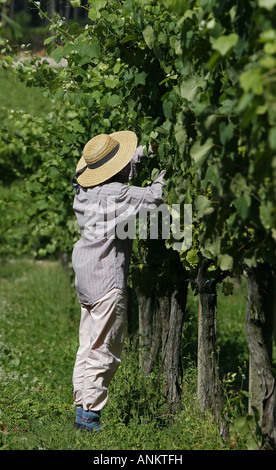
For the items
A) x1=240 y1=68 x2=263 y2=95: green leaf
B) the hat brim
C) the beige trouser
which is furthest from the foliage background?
the beige trouser

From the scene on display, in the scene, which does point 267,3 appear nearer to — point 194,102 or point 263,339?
point 194,102

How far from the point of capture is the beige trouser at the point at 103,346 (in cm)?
436

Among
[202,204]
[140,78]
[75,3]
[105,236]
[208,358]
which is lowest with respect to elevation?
[208,358]

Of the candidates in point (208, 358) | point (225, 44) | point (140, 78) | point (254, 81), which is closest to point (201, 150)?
point (225, 44)

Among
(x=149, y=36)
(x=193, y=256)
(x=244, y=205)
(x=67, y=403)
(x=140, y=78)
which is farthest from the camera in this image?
(x=67, y=403)

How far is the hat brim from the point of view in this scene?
4352 mm

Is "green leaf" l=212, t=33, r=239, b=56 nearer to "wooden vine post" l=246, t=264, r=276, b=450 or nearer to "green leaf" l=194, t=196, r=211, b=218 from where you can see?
"green leaf" l=194, t=196, r=211, b=218

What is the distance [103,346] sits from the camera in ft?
14.4

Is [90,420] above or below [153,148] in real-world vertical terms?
below

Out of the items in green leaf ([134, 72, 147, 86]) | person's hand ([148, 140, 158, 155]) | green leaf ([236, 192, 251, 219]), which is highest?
green leaf ([134, 72, 147, 86])

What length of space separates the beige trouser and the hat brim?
2.37 ft

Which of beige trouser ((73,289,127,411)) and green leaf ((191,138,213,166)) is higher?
green leaf ((191,138,213,166))

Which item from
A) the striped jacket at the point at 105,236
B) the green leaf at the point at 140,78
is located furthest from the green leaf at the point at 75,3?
the striped jacket at the point at 105,236

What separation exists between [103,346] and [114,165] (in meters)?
1.16
